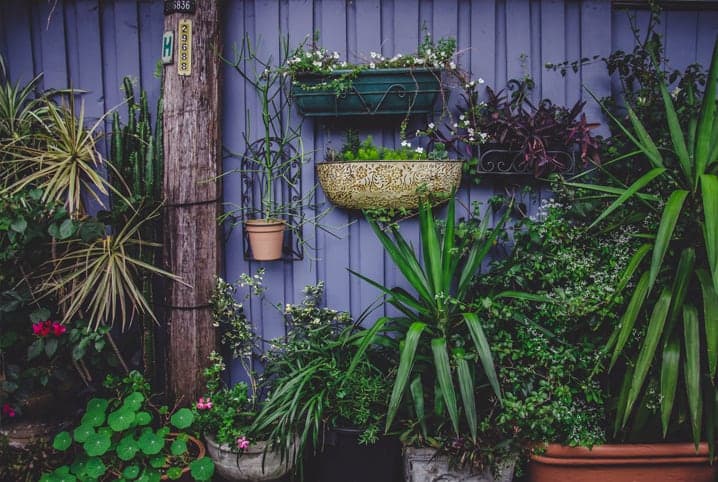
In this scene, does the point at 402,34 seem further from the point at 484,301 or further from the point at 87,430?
the point at 87,430

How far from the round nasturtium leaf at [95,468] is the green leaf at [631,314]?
1.96 meters

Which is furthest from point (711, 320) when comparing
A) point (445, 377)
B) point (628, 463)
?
point (445, 377)

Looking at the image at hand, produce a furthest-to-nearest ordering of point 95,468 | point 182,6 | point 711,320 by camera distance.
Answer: point 182,6 < point 95,468 < point 711,320

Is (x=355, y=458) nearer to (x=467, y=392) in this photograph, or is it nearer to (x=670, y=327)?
(x=467, y=392)

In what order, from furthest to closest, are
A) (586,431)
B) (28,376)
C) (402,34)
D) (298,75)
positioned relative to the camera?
(402,34) → (298,75) → (28,376) → (586,431)

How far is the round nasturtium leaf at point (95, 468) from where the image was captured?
2039 mm

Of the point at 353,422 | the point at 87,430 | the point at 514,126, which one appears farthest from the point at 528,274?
the point at 87,430

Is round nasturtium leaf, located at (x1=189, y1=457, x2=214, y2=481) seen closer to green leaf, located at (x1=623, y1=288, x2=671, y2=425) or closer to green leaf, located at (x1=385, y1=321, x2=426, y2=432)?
green leaf, located at (x1=385, y1=321, x2=426, y2=432)

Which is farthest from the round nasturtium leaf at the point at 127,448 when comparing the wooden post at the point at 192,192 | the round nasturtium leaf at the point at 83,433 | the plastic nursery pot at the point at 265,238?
the plastic nursery pot at the point at 265,238

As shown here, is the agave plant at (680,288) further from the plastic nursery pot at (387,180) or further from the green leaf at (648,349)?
the plastic nursery pot at (387,180)

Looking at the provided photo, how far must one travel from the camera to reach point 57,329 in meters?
2.16

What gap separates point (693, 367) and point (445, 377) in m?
0.85

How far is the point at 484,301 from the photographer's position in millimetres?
2059

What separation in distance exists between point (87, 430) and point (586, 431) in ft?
6.30
